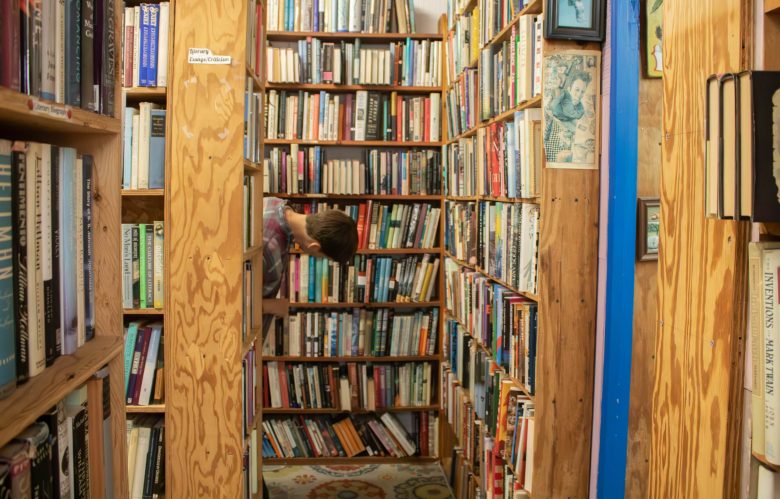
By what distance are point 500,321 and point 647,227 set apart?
0.71 m

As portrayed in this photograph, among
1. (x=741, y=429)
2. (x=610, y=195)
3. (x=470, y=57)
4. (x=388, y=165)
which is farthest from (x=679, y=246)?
(x=388, y=165)

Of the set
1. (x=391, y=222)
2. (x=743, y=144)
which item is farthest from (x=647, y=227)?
(x=391, y=222)

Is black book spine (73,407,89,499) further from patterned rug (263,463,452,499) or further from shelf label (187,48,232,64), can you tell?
patterned rug (263,463,452,499)

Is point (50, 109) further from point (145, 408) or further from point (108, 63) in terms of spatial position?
point (145, 408)

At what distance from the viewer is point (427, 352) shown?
13.8 feet

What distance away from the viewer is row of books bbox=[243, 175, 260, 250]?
2.30 meters

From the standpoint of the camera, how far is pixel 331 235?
123 inches

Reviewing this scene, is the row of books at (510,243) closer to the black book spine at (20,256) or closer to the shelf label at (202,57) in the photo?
the shelf label at (202,57)

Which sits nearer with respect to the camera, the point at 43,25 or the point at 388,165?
the point at 43,25

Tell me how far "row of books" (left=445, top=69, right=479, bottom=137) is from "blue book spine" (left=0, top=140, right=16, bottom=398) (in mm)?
2407

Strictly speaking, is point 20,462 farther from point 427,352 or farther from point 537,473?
point 427,352

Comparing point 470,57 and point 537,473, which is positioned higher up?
point 470,57

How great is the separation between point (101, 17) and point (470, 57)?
2392 millimetres

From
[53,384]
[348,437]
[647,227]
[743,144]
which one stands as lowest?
[348,437]
